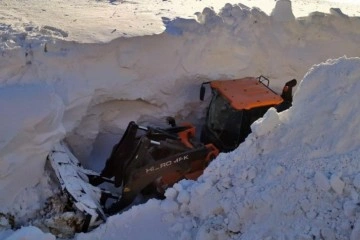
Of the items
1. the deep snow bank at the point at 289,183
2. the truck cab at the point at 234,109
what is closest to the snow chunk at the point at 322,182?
the deep snow bank at the point at 289,183

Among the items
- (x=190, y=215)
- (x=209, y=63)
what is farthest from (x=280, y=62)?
(x=190, y=215)

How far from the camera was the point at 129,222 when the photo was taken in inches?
250

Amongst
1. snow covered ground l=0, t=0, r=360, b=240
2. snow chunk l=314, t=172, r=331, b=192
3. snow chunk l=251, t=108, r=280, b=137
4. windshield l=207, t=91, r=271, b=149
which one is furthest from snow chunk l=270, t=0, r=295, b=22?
snow chunk l=314, t=172, r=331, b=192

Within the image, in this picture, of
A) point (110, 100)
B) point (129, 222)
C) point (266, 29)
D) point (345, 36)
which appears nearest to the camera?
point (129, 222)

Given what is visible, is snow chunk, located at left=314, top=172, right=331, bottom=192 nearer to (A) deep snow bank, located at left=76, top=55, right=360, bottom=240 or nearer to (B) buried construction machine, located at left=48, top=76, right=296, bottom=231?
(A) deep snow bank, located at left=76, top=55, right=360, bottom=240

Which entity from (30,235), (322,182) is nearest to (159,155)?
(30,235)

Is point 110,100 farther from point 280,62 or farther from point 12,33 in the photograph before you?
point 280,62

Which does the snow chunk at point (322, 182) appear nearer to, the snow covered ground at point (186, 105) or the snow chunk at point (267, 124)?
the snow covered ground at point (186, 105)

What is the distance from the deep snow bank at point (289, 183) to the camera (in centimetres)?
523

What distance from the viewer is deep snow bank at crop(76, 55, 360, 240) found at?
523 cm

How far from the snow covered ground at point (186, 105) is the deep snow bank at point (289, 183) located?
1 cm

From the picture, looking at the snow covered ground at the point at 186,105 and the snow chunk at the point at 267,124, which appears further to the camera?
the snow chunk at the point at 267,124

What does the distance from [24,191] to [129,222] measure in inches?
57.2

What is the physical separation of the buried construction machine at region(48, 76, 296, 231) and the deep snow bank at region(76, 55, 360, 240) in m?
0.58
